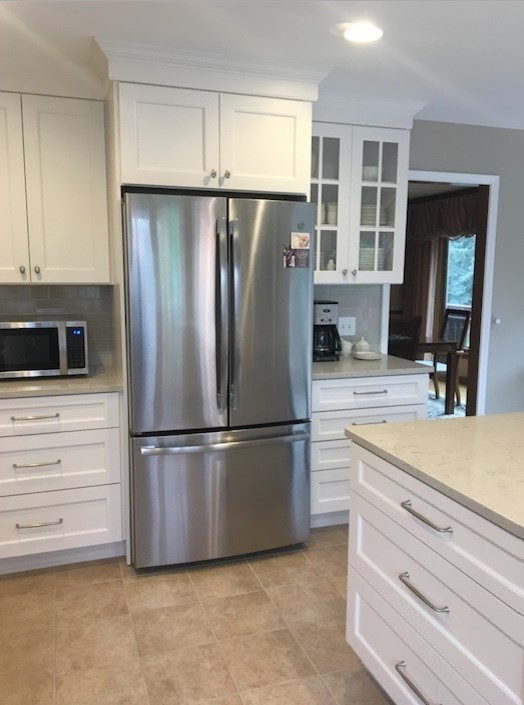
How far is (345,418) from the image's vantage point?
10.1ft

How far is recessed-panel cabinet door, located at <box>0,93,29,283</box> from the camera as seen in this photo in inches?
105

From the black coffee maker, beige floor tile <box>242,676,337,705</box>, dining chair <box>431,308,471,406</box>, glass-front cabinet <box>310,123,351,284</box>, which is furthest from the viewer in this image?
dining chair <box>431,308,471,406</box>

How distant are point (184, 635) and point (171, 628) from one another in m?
0.08

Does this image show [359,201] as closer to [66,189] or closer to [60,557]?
[66,189]

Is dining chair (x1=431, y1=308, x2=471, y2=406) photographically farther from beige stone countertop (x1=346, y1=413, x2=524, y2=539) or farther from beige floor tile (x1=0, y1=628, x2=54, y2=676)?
beige floor tile (x1=0, y1=628, x2=54, y2=676)

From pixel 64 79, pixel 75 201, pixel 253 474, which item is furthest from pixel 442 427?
pixel 64 79

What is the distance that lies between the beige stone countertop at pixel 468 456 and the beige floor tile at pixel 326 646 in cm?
91

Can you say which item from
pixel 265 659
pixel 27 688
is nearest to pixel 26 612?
pixel 27 688

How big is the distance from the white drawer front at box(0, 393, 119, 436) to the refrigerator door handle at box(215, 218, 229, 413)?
0.51m

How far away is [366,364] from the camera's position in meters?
Result: 3.27

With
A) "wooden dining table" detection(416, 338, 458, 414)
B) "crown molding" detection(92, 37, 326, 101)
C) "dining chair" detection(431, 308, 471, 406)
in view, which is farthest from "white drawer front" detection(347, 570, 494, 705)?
"dining chair" detection(431, 308, 471, 406)

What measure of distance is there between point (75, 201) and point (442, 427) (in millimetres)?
2066

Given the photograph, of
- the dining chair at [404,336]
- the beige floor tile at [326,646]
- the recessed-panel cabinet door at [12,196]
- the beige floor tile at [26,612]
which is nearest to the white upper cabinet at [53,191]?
the recessed-panel cabinet door at [12,196]

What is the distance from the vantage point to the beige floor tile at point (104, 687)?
1908 mm
